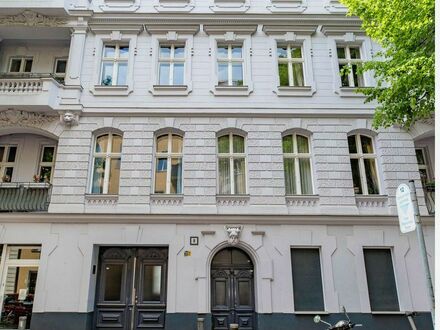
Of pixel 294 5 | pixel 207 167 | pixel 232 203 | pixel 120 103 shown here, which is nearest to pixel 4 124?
pixel 120 103

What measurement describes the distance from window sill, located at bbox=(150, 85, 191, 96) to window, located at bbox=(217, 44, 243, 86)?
4.10ft

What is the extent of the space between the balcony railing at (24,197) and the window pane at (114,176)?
197 cm

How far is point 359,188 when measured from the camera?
432 inches

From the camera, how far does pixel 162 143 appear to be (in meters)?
11.5

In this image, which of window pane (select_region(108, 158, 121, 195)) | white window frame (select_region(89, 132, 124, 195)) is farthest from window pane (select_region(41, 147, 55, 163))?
window pane (select_region(108, 158, 121, 195))

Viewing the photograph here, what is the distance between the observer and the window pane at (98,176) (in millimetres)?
10883

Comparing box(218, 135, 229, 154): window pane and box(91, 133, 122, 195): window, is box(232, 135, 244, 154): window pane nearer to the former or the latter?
box(218, 135, 229, 154): window pane

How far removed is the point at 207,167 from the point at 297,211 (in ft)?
10.3

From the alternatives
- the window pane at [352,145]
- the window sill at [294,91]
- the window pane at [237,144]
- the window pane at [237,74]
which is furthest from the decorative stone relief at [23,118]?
the window pane at [352,145]

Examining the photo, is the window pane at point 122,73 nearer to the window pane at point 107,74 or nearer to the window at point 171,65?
the window pane at point 107,74

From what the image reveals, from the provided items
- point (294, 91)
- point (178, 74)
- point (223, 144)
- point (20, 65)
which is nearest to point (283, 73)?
point (294, 91)

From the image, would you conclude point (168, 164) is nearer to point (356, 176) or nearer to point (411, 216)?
point (356, 176)

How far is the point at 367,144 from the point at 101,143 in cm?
906

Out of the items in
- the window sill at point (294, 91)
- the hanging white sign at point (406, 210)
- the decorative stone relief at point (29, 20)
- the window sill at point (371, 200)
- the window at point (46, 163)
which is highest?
the decorative stone relief at point (29, 20)
